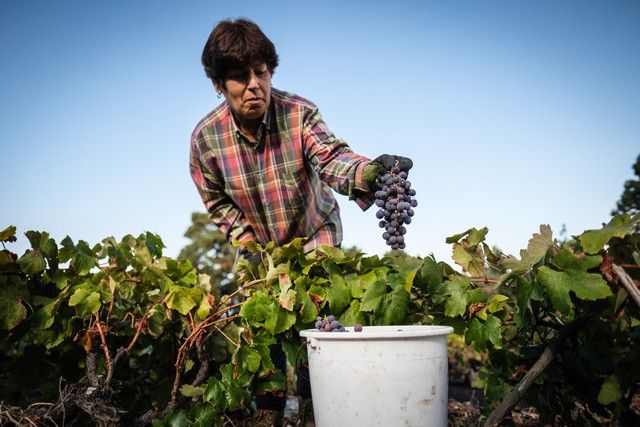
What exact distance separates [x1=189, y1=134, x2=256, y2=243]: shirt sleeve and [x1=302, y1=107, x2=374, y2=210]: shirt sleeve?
78cm

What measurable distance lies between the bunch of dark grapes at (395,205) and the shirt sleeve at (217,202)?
5.20ft

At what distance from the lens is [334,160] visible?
9.45ft

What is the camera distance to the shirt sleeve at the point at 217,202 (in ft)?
11.8

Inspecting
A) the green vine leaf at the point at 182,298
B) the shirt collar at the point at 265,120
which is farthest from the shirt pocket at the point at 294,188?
the green vine leaf at the point at 182,298

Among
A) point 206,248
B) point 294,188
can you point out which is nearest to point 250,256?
point 294,188

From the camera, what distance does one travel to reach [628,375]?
5.61ft

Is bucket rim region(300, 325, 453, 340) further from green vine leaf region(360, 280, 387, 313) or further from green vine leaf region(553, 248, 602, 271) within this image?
green vine leaf region(553, 248, 602, 271)

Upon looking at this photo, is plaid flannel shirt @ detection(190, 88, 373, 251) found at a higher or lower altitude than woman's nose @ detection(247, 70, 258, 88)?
lower

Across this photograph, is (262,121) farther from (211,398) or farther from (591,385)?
(591,385)

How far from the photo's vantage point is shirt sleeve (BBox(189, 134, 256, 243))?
3.59 metres

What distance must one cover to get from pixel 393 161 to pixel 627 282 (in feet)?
3.31

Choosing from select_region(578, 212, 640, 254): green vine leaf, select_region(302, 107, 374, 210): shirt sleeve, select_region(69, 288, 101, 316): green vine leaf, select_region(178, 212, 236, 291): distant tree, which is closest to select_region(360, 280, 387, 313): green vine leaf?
select_region(302, 107, 374, 210): shirt sleeve

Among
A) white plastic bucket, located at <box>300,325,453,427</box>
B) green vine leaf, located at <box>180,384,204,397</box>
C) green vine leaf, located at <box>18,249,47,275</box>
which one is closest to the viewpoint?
white plastic bucket, located at <box>300,325,453,427</box>

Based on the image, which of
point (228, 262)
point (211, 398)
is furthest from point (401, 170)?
point (228, 262)
